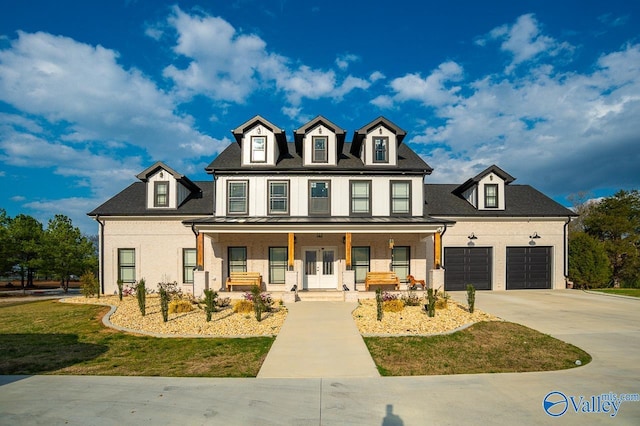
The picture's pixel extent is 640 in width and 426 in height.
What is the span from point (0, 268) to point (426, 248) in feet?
98.6

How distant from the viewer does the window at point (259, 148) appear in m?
18.0

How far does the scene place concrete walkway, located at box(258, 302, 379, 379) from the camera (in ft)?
Answer: 23.5

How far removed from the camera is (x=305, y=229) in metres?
15.8

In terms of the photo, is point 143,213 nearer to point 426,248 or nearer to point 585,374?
point 426,248

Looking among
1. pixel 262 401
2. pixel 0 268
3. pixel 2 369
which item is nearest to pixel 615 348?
pixel 262 401

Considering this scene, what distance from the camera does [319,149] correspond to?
18.2m

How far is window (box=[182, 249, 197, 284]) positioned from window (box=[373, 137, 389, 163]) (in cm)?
1161

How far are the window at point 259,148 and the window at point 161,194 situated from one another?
5625 mm

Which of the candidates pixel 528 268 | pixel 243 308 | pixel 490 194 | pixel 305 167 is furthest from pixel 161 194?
pixel 528 268

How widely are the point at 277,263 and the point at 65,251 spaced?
701 inches

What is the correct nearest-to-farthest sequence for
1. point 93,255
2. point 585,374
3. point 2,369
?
point 585,374 < point 2,369 < point 93,255

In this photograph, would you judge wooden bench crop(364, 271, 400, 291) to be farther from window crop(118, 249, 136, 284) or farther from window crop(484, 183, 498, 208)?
window crop(118, 249, 136, 284)

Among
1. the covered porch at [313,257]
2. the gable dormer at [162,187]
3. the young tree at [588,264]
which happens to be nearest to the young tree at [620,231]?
the young tree at [588,264]

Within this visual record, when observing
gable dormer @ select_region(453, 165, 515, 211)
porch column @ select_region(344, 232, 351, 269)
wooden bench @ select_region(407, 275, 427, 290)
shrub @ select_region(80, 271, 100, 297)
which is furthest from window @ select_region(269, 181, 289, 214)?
gable dormer @ select_region(453, 165, 515, 211)
